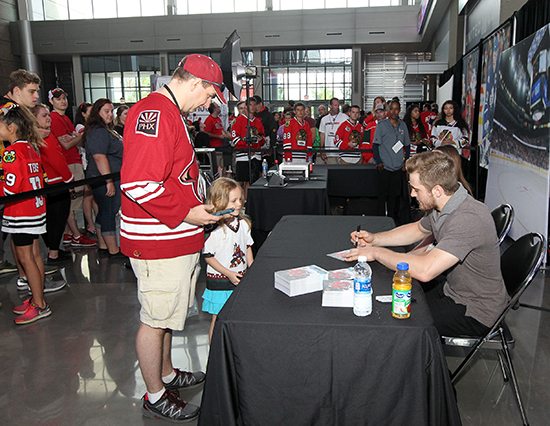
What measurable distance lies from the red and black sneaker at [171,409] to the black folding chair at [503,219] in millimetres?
1760

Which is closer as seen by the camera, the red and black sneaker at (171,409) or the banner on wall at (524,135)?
the red and black sneaker at (171,409)

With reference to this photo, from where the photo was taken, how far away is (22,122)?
2859 mm

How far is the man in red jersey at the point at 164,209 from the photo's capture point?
1.61 metres

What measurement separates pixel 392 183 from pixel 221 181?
145 inches

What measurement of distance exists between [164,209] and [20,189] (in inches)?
69.6

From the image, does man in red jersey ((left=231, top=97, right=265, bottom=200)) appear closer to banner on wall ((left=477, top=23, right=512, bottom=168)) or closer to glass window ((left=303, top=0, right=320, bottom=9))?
banner on wall ((left=477, top=23, right=512, bottom=168))

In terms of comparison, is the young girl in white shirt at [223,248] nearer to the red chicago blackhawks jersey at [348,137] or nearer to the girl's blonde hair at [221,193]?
the girl's blonde hair at [221,193]

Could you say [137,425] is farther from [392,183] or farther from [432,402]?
[392,183]

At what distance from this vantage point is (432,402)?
4.25ft

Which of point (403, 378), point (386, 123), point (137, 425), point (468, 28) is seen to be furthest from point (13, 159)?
point (468, 28)

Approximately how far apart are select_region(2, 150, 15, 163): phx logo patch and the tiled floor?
1126mm

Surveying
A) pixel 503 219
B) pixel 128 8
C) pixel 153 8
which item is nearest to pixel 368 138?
pixel 503 219

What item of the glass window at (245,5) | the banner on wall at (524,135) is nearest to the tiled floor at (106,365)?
the banner on wall at (524,135)

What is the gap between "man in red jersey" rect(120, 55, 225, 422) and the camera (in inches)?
63.4
